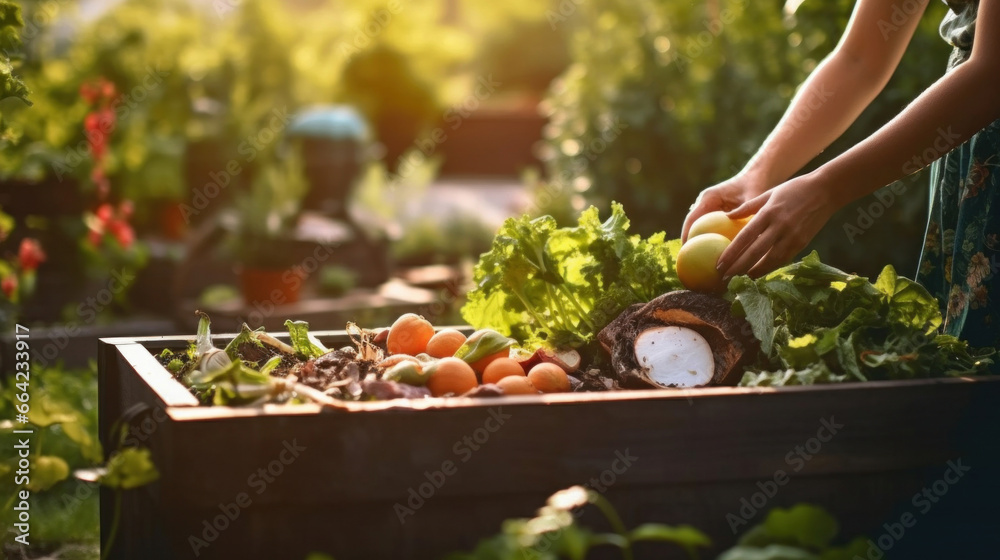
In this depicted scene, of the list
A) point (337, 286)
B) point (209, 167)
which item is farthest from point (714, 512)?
point (209, 167)

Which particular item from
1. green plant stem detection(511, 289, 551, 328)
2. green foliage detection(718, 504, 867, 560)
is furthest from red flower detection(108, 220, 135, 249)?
green foliage detection(718, 504, 867, 560)

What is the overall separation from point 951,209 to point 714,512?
1.02 m

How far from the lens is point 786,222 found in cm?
217

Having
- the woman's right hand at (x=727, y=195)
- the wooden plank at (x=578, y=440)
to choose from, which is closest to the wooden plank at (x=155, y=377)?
the wooden plank at (x=578, y=440)

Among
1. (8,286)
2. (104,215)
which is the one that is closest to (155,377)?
(8,286)

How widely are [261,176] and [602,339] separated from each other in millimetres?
5603

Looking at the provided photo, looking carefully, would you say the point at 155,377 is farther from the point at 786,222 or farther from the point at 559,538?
the point at 786,222

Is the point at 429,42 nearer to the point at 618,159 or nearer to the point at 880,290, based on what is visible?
the point at 618,159

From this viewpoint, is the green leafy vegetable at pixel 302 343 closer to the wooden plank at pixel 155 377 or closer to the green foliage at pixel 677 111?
the wooden plank at pixel 155 377

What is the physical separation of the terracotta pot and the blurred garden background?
13mm

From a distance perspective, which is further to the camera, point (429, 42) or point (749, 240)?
point (429, 42)

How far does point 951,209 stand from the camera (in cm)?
252

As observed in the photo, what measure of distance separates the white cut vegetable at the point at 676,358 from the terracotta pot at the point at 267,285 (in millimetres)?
4158

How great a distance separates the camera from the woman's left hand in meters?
2.17
